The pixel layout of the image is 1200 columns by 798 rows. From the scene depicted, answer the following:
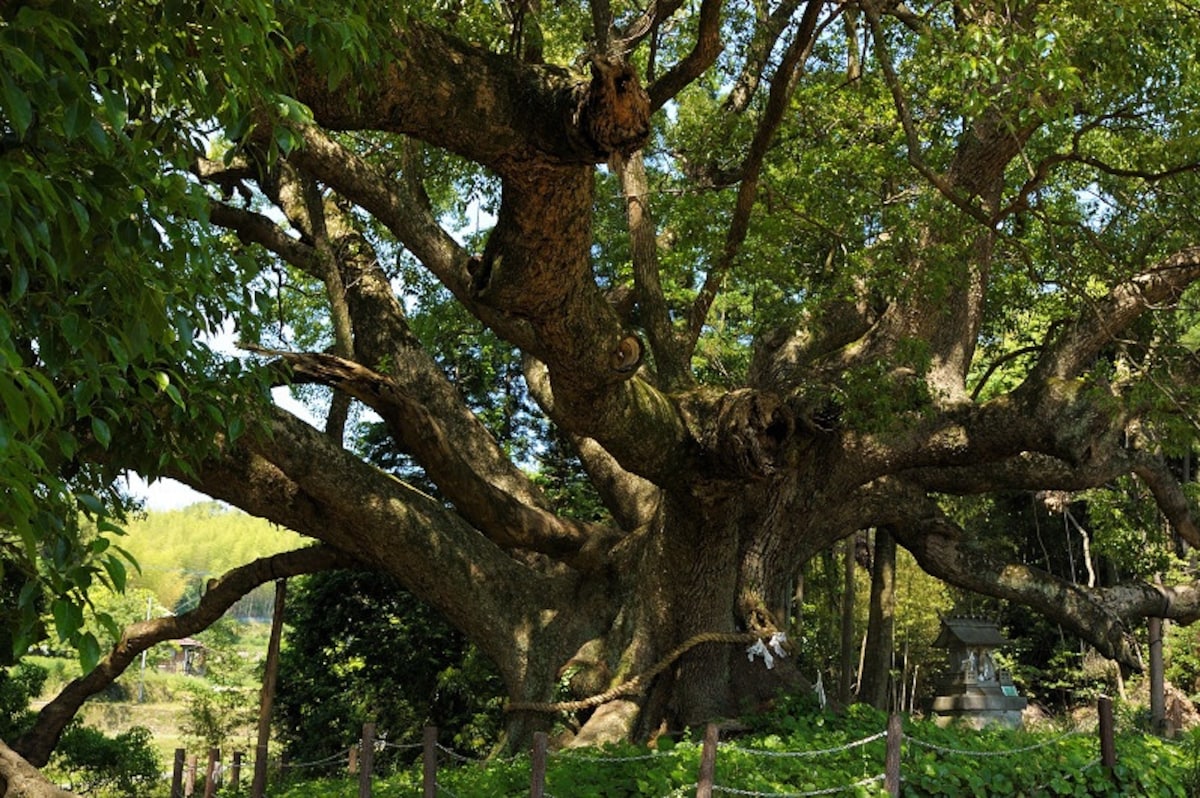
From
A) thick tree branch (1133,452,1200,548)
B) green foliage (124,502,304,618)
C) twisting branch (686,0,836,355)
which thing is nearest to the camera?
twisting branch (686,0,836,355)

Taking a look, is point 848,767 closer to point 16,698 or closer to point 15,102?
point 15,102

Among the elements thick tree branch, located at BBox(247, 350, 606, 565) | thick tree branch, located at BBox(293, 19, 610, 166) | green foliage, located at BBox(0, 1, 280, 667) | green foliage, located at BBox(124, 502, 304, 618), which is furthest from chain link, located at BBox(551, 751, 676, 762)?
green foliage, located at BBox(124, 502, 304, 618)

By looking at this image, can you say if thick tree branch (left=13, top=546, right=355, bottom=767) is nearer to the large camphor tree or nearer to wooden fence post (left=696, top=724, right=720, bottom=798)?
the large camphor tree

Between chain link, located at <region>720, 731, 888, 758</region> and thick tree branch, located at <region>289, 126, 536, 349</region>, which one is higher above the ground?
thick tree branch, located at <region>289, 126, 536, 349</region>

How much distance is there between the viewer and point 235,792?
38.4ft

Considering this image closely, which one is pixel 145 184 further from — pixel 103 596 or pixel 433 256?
pixel 103 596

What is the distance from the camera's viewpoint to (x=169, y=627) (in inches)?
447

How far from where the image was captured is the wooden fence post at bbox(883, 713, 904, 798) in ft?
22.4

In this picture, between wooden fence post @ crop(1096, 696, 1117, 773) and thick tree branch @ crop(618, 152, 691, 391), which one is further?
thick tree branch @ crop(618, 152, 691, 391)

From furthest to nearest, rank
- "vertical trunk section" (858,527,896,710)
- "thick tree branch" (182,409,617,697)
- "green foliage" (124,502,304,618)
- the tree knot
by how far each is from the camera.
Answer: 1. "green foliage" (124,502,304,618)
2. "vertical trunk section" (858,527,896,710)
3. "thick tree branch" (182,409,617,697)
4. the tree knot

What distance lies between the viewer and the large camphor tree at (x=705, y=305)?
19.8 feet

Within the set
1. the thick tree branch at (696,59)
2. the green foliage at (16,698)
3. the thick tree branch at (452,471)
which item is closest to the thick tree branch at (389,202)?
the thick tree branch at (452,471)

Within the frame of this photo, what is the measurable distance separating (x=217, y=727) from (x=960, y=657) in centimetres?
1168

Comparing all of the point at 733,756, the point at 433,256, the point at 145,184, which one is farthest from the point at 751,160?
the point at 145,184
